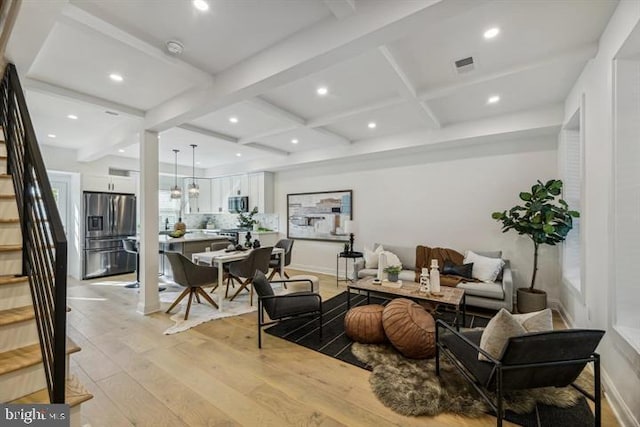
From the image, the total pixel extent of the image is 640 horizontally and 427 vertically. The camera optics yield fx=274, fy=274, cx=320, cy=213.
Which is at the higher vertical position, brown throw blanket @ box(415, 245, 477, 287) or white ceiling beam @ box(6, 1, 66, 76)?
white ceiling beam @ box(6, 1, 66, 76)

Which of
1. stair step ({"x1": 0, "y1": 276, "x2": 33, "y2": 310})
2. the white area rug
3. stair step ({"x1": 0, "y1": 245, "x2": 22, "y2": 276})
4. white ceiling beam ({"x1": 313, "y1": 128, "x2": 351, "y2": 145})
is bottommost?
the white area rug

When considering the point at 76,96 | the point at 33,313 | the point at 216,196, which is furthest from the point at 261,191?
the point at 33,313

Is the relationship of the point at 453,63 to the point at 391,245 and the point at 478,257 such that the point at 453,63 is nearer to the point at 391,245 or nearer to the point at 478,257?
the point at 478,257

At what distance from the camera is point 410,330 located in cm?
259

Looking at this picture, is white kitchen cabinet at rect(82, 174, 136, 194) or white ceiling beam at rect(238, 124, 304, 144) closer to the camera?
white ceiling beam at rect(238, 124, 304, 144)

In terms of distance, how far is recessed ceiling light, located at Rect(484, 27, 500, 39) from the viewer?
221 cm

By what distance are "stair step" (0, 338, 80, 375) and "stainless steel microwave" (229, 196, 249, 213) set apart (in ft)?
19.5

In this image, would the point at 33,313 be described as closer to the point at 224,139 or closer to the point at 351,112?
the point at 351,112

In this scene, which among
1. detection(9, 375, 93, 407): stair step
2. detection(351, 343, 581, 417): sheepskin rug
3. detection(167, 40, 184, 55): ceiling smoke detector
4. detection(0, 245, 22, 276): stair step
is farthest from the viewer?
detection(167, 40, 184, 55): ceiling smoke detector

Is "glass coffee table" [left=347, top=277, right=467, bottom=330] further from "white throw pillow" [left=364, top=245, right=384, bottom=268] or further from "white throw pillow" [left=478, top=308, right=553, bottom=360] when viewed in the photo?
"white throw pillow" [left=364, top=245, right=384, bottom=268]

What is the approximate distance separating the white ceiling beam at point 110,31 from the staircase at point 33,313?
2.58 ft

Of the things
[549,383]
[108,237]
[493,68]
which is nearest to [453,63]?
[493,68]

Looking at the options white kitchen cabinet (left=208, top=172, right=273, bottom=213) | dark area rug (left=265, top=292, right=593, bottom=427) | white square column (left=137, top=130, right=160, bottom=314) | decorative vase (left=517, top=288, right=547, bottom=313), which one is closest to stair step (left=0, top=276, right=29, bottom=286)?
white square column (left=137, top=130, right=160, bottom=314)

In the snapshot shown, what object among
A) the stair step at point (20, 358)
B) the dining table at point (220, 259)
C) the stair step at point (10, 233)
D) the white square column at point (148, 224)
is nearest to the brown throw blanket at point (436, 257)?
the dining table at point (220, 259)
